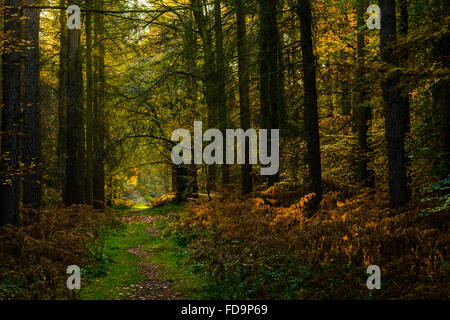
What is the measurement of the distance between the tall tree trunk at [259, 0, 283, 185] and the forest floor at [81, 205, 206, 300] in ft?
15.5

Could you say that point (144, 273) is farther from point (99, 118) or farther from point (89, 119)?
point (99, 118)

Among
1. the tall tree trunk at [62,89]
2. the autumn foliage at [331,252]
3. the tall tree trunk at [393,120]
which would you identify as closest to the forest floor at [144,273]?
the autumn foliage at [331,252]

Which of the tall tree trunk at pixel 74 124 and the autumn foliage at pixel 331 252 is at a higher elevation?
the tall tree trunk at pixel 74 124

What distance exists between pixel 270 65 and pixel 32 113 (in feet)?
27.4

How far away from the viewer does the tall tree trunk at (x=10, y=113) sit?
8203 millimetres

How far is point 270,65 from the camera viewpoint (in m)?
A: 10.0

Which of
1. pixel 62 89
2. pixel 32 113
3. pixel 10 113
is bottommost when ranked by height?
pixel 10 113

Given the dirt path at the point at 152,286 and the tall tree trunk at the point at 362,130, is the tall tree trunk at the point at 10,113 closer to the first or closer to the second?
the dirt path at the point at 152,286

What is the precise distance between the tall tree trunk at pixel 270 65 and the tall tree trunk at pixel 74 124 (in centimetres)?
842

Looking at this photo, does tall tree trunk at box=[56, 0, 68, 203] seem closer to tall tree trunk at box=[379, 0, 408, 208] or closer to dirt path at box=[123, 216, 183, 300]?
dirt path at box=[123, 216, 183, 300]

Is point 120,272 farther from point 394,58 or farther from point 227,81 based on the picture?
point 394,58

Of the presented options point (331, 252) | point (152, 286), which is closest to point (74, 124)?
point (152, 286)
